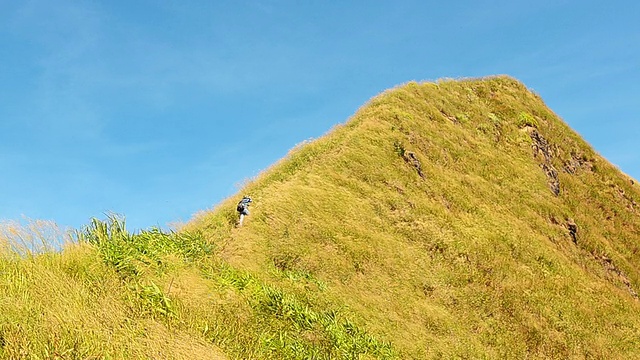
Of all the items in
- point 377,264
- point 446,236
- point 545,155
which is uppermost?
point 545,155

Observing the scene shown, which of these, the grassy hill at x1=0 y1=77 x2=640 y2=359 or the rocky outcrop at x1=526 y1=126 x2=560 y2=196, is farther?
the rocky outcrop at x1=526 y1=126 x2=560 y2=196

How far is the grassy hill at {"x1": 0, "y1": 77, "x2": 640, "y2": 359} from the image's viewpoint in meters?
11.0

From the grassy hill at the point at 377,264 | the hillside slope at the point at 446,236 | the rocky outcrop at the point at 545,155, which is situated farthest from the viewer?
the rocky outcrop at the point at 545,155

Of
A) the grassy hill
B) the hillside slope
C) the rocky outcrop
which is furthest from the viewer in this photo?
the rocky outcrop

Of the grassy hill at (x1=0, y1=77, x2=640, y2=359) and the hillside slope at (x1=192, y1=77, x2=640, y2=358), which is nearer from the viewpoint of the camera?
the grassy hill at (x1=0, y1=77, x2=640, y2=359)

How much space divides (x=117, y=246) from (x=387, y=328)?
8676mm

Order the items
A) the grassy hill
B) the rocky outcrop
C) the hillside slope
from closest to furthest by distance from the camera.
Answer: the grassy hill < the hillside slope < the rocky outcrop

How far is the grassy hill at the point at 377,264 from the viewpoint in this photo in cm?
1099

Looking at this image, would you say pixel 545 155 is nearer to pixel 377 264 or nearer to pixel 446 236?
pixel 446 236

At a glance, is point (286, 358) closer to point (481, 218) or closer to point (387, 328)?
point (387, 328)

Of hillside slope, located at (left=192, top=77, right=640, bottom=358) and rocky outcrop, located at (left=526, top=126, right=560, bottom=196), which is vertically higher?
rocky outcrop, located at (left=526, top=126, right=560, bottom=196)

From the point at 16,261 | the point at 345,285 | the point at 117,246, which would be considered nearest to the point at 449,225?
the point at 345,285

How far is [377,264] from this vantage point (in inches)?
758

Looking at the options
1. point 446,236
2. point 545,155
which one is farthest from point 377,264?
point 545,155
